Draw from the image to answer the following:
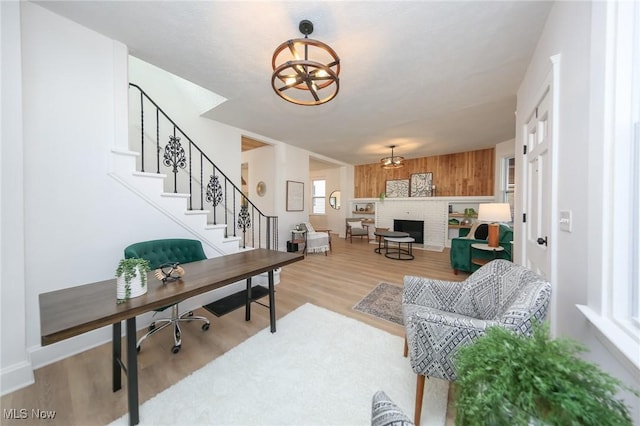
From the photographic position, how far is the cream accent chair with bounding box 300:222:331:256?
18.1ft

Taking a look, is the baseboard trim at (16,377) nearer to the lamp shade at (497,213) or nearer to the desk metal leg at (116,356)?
the desk metal leg at (116,356)

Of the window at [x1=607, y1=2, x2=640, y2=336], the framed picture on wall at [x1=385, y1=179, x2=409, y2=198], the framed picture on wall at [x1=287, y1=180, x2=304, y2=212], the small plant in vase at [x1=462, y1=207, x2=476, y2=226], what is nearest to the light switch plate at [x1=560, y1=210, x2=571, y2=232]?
the window at [x1=607, y1=2, x2=640, y2=336]

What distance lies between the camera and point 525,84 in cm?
242

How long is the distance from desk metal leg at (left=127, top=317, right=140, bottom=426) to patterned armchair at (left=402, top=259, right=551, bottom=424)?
1605 mm

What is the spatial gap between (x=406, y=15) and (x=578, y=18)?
41.5 inches

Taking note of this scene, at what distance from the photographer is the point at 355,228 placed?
7379 millimetres

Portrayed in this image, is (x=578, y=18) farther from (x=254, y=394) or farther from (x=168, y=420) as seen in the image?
(x=168, y=420)

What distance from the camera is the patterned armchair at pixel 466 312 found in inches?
43.6

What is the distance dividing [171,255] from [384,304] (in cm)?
252

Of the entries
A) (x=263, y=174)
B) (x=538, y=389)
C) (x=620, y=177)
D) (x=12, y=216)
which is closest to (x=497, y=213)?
(x=620, y=177)

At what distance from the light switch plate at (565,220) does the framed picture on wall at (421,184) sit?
5.78 metres

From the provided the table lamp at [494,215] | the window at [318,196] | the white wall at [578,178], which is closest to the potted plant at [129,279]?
the white wall at [578,178]

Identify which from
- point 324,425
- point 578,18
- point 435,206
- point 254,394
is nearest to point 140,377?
point 254,394

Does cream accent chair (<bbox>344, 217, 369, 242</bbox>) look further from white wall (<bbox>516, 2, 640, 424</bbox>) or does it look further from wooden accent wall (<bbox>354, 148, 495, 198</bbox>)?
white wall (<bbox>516, 2, 640, 424</bbox>)
